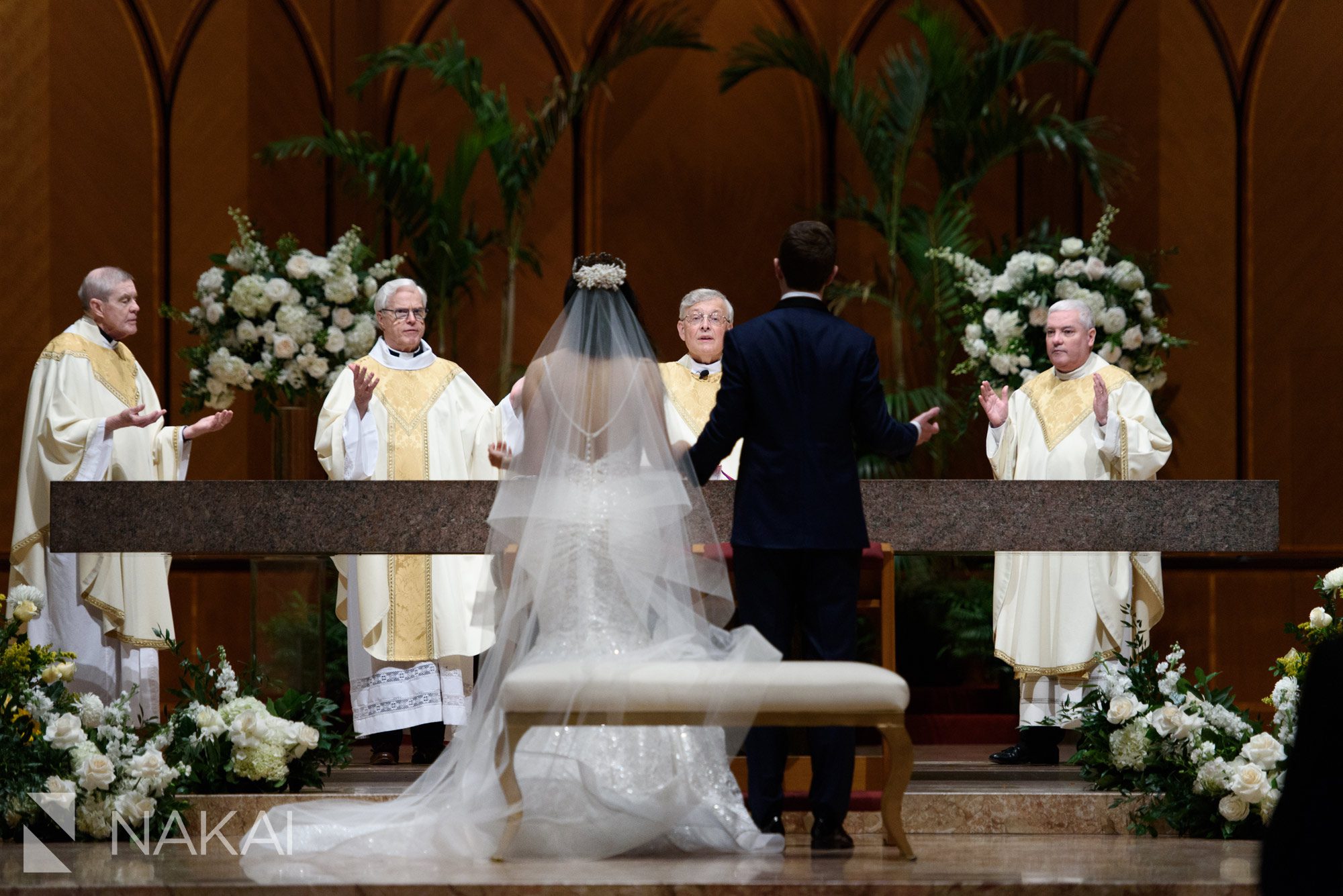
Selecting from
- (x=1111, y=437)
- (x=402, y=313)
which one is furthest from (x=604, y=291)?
(x=1111, y=437)

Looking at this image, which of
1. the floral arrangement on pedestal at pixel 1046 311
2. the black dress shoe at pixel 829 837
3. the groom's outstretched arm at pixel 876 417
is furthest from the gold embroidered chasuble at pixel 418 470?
the floral arrangement on pedestal at pixel 1046 311

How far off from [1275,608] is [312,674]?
583cm

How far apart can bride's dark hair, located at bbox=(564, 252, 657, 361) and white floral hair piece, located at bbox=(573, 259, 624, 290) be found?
0.04ft

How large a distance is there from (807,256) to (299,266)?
374 cm

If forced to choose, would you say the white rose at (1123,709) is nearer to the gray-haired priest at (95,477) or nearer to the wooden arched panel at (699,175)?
the gray-haired priest at (95,477)

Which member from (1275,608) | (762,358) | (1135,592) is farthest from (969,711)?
(762,358)

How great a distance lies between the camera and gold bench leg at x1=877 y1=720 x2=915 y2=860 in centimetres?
463

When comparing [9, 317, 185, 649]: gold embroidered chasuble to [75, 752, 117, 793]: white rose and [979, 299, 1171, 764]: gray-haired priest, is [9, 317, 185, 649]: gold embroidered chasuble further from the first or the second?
[979, 299, 1171, 764]: gray-haired priest

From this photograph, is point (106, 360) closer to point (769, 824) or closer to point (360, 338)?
point (360, 338)

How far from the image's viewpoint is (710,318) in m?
7.62

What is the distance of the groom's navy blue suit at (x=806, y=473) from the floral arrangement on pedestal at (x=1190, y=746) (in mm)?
1328

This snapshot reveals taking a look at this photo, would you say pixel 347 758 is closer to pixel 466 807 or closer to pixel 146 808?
pixel 146 808

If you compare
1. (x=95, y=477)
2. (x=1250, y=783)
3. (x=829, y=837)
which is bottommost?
(x=829, y=837)

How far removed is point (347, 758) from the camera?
6059 millimetres
